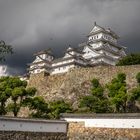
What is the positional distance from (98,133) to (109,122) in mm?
944

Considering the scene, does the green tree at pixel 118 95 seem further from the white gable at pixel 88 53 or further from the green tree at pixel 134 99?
the white gable at pixel 88 53

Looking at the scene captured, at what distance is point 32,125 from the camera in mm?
19938

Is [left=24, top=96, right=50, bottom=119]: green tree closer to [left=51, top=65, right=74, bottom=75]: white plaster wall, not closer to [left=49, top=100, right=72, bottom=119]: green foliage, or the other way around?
[left=49, top=100, right=72, bottom=119]: green foliage

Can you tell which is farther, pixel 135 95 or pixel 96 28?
pixel 96 28

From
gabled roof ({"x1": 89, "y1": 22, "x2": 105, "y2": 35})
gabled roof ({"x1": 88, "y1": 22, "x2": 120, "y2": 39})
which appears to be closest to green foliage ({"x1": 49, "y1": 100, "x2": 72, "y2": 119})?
gabled roof ({"x1": 88, "y1": 22, "x2": 120, "y2": 39})

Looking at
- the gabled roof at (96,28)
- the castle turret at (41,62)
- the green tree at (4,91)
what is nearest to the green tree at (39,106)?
the green tree at (4,91)

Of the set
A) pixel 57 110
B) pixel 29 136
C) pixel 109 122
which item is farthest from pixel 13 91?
pixel 109 122

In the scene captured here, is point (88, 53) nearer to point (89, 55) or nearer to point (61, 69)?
point (89, 55)

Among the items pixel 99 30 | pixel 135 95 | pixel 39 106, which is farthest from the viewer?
pixel 99 30

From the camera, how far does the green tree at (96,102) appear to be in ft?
84.0

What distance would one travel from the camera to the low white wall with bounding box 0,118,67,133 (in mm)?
18844

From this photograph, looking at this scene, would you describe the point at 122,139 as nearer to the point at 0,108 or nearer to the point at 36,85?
the point at 0,108

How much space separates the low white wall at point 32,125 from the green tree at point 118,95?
17.3 ft

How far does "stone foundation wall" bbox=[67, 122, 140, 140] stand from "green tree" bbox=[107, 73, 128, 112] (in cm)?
474
